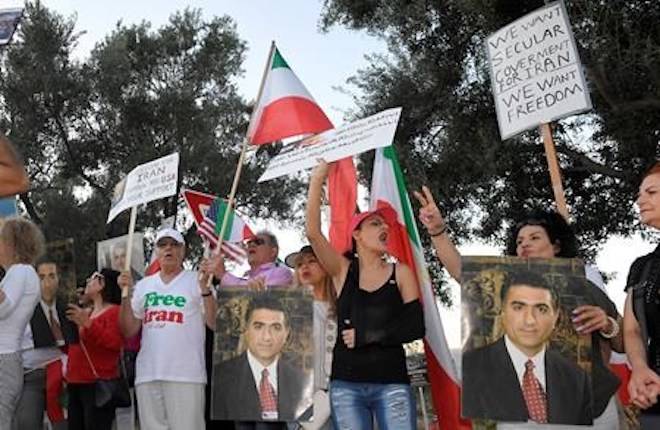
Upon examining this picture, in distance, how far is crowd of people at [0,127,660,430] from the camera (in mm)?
4012

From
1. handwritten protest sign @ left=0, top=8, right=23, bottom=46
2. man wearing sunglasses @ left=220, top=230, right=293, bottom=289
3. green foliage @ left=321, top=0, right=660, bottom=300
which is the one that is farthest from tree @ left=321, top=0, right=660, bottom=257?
handwritten protest sign @ left=0, top=8, right=23, bottom=46

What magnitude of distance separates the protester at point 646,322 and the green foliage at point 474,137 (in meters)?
7.85

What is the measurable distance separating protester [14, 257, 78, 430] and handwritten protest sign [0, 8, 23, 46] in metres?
3.07

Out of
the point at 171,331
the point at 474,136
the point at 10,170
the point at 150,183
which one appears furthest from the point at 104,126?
the point at 10,170

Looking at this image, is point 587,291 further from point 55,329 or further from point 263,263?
point 55,329

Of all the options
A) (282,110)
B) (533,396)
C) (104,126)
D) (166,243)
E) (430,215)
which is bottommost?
(533,396)

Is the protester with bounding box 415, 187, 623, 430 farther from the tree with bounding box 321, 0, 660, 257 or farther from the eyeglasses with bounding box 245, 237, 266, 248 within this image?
the tree with bounding box 321, 0, 660, 257

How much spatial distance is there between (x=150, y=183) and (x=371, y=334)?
334cm

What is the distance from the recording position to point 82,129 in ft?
70.7

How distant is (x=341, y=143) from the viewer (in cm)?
546

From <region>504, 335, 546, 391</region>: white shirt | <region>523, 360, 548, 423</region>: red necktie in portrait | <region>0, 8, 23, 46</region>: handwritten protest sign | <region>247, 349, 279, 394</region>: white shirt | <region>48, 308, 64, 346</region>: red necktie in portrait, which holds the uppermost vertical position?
<region>0, 8, 23, 46</region>: handwritten protest sign

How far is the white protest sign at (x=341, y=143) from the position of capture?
5.23 metres

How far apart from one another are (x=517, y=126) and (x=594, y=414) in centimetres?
204

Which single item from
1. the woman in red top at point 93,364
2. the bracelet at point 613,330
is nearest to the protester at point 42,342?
the woman in red top at point 93,364
